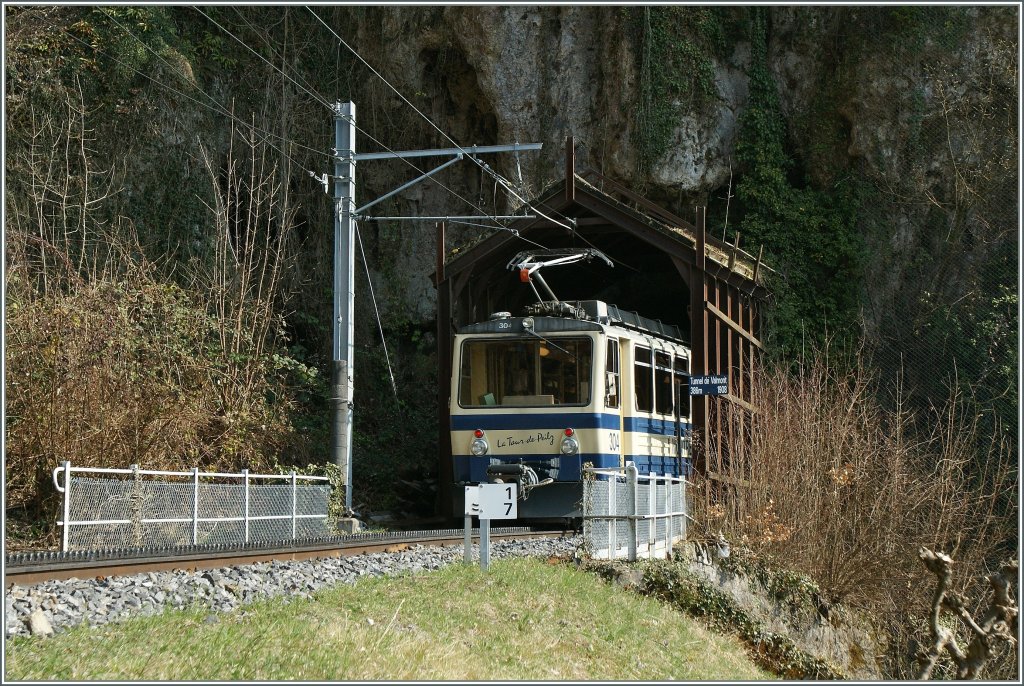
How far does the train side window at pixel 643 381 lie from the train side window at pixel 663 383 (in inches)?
8.7

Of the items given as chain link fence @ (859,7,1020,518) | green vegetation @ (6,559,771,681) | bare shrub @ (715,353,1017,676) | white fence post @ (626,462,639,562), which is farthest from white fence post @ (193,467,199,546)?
chain link fence @ (859,7,1020,518)

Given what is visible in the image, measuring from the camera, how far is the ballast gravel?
7.34m

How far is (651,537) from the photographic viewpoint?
1363 centimetres

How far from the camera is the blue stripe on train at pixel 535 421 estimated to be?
52.8 feet

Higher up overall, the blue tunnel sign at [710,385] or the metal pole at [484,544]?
the blue tunnel sign at [710,385]

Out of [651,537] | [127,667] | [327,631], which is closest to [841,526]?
[651,537]

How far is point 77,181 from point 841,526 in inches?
658

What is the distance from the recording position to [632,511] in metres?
13.3

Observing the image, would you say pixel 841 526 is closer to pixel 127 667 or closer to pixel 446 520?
pixel 446 520

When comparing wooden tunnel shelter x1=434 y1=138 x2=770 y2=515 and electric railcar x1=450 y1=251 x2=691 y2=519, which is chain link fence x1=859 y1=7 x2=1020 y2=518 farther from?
electric railcar x1=450 y1=251 x2=691 y2=519

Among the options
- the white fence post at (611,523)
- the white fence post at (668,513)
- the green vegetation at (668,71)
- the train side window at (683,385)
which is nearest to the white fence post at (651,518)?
Answer: the white fence post at (668,513)

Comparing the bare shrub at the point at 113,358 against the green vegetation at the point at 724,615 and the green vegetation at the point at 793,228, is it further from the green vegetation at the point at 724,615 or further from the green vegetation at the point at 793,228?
the green vegetation at the point at 793,228

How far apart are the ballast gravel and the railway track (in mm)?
155

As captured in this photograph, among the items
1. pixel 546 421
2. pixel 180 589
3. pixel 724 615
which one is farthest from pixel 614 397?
pixel 180 589
